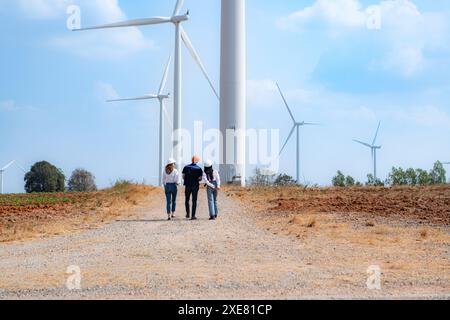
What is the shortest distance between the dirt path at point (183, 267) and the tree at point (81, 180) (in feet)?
271

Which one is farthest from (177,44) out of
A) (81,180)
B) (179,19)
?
(81,180)

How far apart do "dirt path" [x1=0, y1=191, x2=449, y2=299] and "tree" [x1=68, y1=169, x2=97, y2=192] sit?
3258 inches

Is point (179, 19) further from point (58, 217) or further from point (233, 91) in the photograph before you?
point (58, 217)

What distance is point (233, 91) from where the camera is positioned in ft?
166

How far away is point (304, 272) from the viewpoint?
12.5 meters

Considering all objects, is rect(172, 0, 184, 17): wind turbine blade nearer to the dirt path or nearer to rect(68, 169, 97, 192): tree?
the dirt path

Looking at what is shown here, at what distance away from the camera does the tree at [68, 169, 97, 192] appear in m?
102

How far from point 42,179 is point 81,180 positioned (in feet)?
32.8

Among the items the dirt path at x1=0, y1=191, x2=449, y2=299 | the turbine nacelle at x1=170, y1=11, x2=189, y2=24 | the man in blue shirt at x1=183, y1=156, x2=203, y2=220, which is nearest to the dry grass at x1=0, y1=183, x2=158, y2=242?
the dirt path at x1=0, y1=191, x2=449, y2=299

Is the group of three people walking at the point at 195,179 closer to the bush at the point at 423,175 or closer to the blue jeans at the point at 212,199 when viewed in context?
the blue jeans at the point at 212,199

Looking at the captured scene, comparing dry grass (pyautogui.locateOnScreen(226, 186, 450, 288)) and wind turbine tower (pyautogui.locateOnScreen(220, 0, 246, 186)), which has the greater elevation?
wind turbine tower (pyautogui.locateOnScreen(220, 0, 246, 186))

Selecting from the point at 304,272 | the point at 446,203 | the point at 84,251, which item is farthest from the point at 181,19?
the point at 304,272

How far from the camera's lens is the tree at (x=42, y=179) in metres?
93.9
